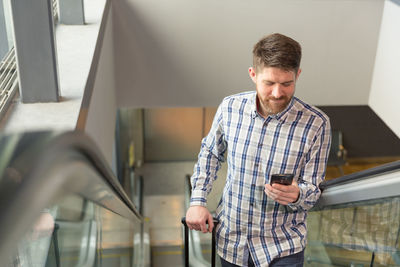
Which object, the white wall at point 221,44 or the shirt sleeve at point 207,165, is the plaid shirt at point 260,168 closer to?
the shirt sleeve at point 207,165

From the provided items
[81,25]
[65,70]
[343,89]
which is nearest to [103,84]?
[81,25]

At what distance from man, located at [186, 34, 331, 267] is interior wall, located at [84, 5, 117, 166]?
998 millimetres

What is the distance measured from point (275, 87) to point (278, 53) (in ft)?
0.51

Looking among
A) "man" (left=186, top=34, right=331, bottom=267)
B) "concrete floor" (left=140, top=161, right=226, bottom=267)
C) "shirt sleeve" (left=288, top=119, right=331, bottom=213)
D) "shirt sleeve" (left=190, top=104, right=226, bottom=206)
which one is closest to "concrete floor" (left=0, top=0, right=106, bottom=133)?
"shirt sleeve" (left=190, top=104, right=226, bottom=206)

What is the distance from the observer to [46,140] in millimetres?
701

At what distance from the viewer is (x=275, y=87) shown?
230 cm

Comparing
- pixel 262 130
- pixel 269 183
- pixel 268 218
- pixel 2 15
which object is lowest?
pixel 268 218

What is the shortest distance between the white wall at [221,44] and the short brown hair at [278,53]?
11.6 feet

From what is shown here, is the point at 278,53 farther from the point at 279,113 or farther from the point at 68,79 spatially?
the point at 68,79

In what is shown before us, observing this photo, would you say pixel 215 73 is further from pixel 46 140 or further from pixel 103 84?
pixel 46 140

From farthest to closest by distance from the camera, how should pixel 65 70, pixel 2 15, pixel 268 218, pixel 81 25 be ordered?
pixel 81 25 → pixel 65 70 → pixel 2 15 → pixel 268 218

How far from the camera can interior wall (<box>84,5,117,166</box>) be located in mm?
3574

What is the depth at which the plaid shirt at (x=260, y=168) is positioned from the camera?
2443mm

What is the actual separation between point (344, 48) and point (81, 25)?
129 inches
